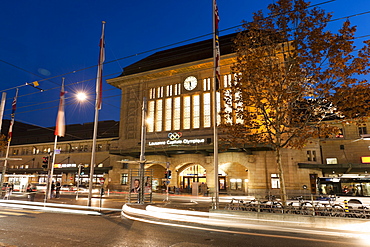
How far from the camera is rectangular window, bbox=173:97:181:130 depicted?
4099 centimetres

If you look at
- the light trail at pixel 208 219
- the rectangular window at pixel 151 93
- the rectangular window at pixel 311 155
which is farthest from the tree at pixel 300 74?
the rectangular window at pixel 151 93

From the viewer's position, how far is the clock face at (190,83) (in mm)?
40463

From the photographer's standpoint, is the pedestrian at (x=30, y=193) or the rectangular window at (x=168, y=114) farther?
the rectangular window at (x=168, y=114)

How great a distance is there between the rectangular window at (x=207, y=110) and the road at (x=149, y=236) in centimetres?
2703

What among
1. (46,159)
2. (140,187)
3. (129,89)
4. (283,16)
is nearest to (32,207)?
(46,159)

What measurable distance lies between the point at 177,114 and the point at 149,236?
32.3m

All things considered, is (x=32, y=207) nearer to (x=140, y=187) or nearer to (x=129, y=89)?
(x=140, y=187)

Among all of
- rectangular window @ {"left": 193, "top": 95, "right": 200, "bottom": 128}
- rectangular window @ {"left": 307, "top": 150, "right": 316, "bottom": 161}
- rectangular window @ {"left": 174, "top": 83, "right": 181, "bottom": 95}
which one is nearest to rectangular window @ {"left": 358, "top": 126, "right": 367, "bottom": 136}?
rectangular window @ {"left": 307, "top": 150, "right": 316, "bottom": 161}

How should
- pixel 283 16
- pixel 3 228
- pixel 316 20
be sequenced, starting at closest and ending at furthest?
pixel 3 228, pixel 316 20, pixel 283 16

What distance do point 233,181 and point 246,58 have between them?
26439 millimetres

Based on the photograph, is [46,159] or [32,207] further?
[46,159]

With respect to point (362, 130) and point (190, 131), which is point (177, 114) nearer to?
point (190, 131)

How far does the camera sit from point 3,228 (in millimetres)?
10711

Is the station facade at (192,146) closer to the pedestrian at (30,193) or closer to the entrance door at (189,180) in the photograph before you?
the entrance door at (189,180)
